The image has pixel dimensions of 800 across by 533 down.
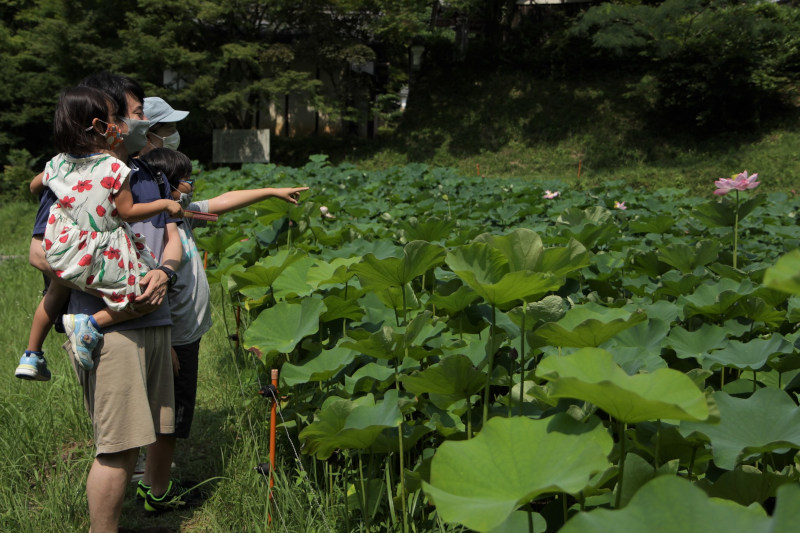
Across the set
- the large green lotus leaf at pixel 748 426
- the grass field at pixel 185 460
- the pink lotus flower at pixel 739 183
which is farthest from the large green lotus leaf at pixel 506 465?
the pink lotus flower at pixel 739 183

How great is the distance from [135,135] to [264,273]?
1.77 ft

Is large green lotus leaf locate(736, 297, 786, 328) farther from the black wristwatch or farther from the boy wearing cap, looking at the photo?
the boy wearing cap

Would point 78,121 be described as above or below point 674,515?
above

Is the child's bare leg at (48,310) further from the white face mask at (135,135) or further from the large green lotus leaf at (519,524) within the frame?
the large green lotus leaf at (519,524)

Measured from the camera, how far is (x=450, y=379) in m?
1.41

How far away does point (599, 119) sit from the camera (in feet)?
56.9

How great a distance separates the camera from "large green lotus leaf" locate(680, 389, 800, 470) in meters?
1.13

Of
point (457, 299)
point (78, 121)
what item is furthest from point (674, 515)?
point (78, 121)

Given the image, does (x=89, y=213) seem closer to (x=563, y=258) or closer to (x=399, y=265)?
(x=399, y=265)

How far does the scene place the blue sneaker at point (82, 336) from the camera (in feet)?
5.47

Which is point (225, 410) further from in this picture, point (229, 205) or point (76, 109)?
point (76, 109)

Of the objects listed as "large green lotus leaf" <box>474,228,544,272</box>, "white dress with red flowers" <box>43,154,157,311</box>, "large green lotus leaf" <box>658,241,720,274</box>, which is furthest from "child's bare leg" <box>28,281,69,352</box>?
"large green lotus leaf" <box>658,241,720,274</box>

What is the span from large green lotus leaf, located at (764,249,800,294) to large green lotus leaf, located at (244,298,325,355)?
130 centimetres

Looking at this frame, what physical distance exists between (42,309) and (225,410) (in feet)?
3.87
